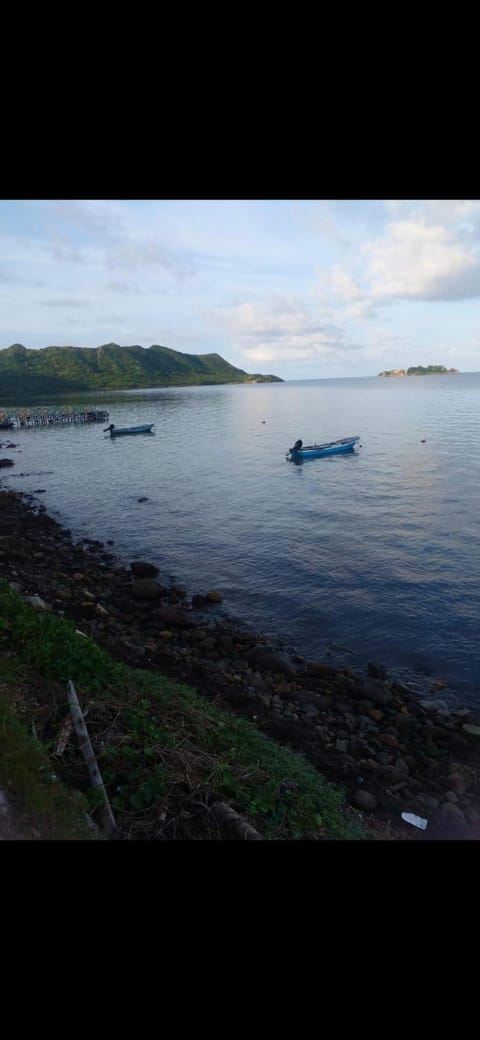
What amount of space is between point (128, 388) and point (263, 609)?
616 feet

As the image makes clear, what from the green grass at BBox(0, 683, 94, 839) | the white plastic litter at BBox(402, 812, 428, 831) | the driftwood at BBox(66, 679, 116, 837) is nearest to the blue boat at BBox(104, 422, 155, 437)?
the driftwood at BBox(66, 679, 116, 837)

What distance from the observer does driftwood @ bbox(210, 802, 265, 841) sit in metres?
4.32

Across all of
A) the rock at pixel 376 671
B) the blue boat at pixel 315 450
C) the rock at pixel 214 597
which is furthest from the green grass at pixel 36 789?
the blue boat at pixel 315 450

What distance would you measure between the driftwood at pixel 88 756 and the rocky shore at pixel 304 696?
12.7ft

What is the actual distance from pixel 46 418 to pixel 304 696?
72.8 meters

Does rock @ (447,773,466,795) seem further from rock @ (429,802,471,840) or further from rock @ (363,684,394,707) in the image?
rock @ (363,684,394,707)

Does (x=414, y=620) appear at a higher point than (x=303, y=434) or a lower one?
lower

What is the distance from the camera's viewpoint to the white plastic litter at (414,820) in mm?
6812

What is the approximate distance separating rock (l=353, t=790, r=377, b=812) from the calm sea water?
4457mm

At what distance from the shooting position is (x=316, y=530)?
21.9 m

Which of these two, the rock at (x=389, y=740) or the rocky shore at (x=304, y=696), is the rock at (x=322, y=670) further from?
the rock at (x=389, y=740)

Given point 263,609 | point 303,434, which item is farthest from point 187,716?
point 303,434
